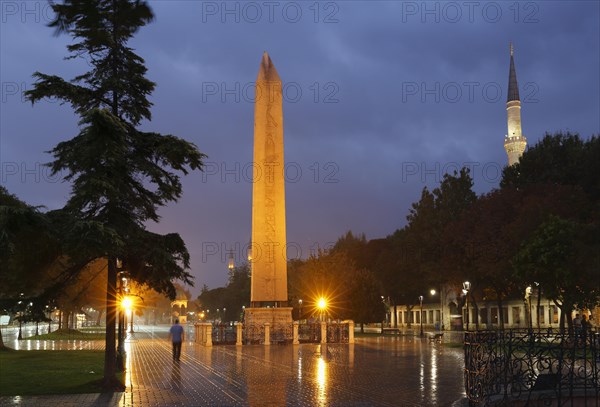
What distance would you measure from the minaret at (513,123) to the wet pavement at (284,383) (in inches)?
2276

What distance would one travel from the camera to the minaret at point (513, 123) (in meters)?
79.2

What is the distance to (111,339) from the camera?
1647 centimetres

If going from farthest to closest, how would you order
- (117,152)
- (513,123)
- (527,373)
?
1. (513,123)
2. (117,152)
3. (527,373)

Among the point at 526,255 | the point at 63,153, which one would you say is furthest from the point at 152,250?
the point at 526,255

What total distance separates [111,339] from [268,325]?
21.7 meters

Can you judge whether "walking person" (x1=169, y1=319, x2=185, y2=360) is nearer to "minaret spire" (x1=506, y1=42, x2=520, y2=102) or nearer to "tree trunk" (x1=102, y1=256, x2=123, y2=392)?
"tree trunk" (x1=102, y1=256, x2=123, y2=392)

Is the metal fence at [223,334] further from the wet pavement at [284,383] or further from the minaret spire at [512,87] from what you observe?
the minaret spire at [512,87]

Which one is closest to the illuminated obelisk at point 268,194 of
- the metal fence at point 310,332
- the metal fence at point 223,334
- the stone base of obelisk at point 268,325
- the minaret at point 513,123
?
the stone base of obelisk at point 268,325

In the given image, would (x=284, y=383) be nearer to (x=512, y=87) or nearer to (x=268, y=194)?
(x=268, y=194)

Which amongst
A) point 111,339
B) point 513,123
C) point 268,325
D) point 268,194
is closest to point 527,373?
point 111,339

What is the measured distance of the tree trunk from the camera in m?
15.8

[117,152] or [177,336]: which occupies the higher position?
[117,152]

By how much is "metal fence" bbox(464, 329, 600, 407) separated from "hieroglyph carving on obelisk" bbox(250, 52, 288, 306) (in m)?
24.1

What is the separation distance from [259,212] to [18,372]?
17.3 meters
